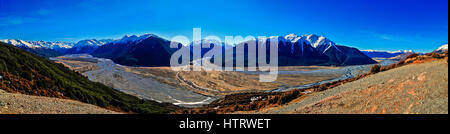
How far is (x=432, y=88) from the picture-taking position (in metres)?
8.55

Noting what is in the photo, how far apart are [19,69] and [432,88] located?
29568 millimetres

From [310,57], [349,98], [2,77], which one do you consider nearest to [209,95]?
[2,77]

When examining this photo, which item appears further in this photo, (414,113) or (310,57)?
(310,57)

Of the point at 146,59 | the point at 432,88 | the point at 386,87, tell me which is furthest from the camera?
the point at 146,59
